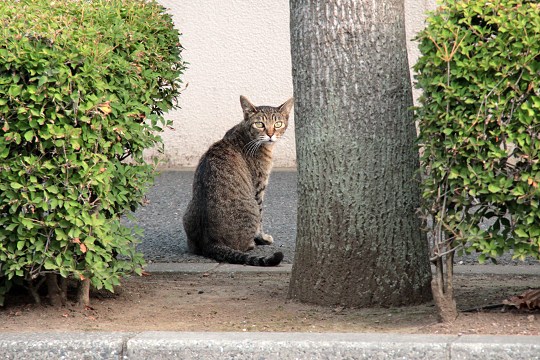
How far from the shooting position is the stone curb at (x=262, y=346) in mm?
4250

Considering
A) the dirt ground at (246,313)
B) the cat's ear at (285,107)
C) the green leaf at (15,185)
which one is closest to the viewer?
the green leaf at (15,185)

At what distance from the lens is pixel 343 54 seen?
504 cm

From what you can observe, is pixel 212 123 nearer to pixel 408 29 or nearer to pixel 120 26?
pixel 408 29

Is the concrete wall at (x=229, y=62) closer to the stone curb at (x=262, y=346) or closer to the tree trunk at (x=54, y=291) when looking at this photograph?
the tree trunk at (x=54, y=291)

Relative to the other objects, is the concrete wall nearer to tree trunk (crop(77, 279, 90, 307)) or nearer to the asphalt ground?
the asphalt ground

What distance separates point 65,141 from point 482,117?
6.89 ft

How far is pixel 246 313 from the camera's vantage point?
17.1 ft

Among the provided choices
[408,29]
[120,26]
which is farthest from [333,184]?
[408,29]

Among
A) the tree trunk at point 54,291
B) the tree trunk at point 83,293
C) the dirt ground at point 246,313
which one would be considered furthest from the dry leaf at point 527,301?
the tree trunk at point 54,291

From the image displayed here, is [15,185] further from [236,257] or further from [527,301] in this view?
[527,301]

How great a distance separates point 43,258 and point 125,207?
605 millimetres

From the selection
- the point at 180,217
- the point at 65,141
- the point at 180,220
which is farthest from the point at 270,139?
the point at 65,141

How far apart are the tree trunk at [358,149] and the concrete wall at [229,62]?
6018 millimetres

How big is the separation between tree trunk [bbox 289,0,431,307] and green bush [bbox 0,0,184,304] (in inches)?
38.0
